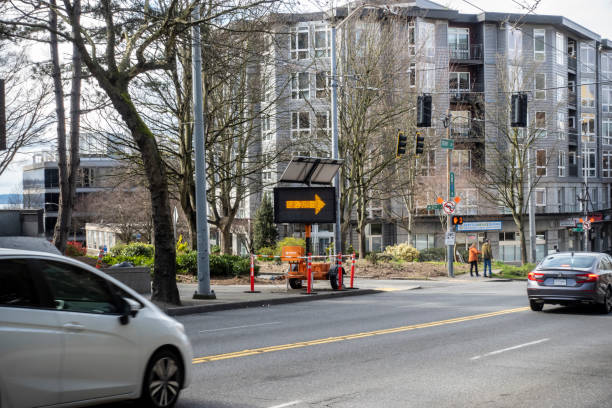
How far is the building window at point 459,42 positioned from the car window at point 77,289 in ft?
176

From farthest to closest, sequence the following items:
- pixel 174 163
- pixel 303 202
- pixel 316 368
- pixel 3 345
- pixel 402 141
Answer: pixel 174 163 < pixel 402 141 < pixel 303 202 < pixel 316 368 < pixel 3 345

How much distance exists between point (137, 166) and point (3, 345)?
2438 cm

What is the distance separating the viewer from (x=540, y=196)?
59.6 m

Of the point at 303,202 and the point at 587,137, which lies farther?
the point at 587,137

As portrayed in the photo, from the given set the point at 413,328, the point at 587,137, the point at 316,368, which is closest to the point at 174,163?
the point at 413,328

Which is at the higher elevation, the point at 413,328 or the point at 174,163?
the point at 174,163

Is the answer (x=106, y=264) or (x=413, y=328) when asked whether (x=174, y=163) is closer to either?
(x=106, y=264)

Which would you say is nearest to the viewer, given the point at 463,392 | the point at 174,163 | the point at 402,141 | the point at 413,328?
the point at 463,392

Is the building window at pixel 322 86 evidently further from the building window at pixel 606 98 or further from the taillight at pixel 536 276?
the building window at pixel 606 98

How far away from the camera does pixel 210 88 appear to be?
27.8 metres

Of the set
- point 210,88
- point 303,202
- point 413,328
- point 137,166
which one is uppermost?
point 210,88

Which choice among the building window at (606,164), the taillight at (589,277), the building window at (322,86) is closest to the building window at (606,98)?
the building window at (606,164)

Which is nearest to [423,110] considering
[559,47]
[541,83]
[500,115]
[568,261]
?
[568,261]

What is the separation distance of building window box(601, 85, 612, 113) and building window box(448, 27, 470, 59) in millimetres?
18654
